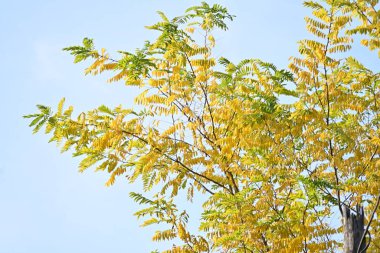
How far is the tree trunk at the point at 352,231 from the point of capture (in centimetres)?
912

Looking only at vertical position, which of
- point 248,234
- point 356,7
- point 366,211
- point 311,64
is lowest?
point 248,234

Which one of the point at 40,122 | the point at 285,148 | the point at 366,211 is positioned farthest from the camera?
the point at 366,211

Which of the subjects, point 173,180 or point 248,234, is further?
point 173,180

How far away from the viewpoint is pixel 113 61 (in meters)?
9.06

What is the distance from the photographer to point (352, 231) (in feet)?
30.2

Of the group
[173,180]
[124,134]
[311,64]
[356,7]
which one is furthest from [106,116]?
[356,7]

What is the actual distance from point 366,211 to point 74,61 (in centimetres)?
708

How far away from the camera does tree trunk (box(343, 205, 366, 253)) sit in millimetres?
9117

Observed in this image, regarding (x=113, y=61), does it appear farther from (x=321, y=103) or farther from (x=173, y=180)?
(x=321, y=103)

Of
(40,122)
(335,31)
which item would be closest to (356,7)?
(335,31)

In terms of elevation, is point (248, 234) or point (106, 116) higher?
point (106, 116)

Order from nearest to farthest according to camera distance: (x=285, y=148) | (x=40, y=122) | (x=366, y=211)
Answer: (x=40, y=122)
(x=285, y=148)
(x=366, y=211)

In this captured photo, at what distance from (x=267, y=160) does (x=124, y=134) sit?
2.48m

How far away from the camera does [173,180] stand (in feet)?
32.1
